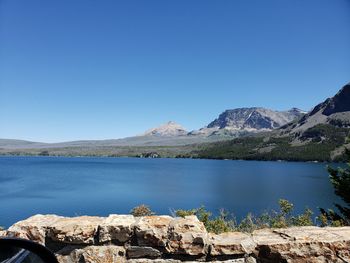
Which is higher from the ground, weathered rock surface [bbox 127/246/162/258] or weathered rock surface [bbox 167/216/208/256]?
weathered rock surface [bbox 167/216/208/256]

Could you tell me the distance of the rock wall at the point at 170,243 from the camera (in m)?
3.93

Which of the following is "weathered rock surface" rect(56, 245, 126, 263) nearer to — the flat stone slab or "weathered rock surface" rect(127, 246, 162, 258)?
"weathered rock surface" rect(127, 246, 162, 258)

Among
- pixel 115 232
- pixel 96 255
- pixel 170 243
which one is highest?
pixel 115 232

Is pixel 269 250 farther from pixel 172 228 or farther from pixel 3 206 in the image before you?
pixel 3 206

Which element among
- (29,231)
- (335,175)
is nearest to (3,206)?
(335,175)

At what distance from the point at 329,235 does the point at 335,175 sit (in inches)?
502

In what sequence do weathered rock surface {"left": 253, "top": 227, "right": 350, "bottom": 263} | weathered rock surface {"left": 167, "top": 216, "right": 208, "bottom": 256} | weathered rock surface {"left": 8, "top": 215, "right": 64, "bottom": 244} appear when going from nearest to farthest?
weathered rock surface {"left": 253, "top": 227, "right": 350, "bottom": 263}
weathered rock surface {"left": 167, "top": 216, "right": 208, "bottom": 256}
weathered rock surface {"left": 8, "top": 215, "right": 64, "bottom": 244}

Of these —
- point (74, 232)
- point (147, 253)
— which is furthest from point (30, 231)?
point (147, 253)

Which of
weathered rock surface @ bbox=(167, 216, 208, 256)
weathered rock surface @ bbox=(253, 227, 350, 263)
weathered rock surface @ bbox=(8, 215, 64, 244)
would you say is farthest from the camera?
weathered rock surface @ bbox=(8, 215, 64, 244)

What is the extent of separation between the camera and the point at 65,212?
1331 inches

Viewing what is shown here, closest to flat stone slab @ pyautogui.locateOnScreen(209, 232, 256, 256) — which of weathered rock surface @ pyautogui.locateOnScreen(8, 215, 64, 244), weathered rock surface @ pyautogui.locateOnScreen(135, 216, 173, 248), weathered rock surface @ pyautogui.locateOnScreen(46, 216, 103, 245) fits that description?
weathered rock surface @ pyautogui.locateOnScreen(135, 216, 173, 248)

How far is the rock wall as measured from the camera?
3.93m

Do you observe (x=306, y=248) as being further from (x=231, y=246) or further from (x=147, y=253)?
(x=147, y=253)

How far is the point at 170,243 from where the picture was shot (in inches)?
159
